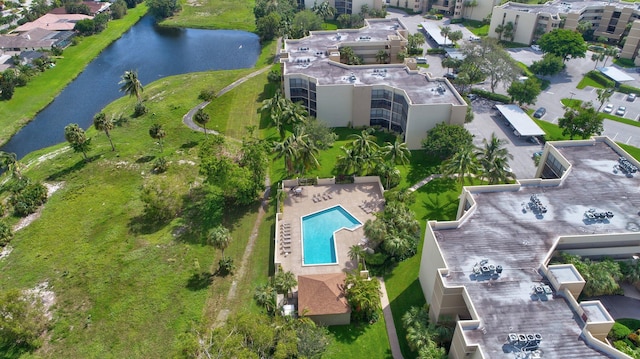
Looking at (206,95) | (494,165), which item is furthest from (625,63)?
(206,95)

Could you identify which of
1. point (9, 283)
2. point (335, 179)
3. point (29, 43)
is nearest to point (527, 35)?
point (335, 179)

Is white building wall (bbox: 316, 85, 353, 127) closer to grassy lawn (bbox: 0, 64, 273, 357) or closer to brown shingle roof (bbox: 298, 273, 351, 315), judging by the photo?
grassy lawn (bbox: 0, 64, 273, 357)

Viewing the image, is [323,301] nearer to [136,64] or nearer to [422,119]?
[422,119]

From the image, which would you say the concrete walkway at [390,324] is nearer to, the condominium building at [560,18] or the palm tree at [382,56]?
the palm tree at [382,56]

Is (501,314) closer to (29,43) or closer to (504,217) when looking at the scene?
(504,217)

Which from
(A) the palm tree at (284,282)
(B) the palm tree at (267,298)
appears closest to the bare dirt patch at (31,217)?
(B) the palm tree at (267,298)

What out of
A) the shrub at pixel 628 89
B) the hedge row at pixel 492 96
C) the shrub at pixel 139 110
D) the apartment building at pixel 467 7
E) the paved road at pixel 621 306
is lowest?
the paved road at pixel 621 306
